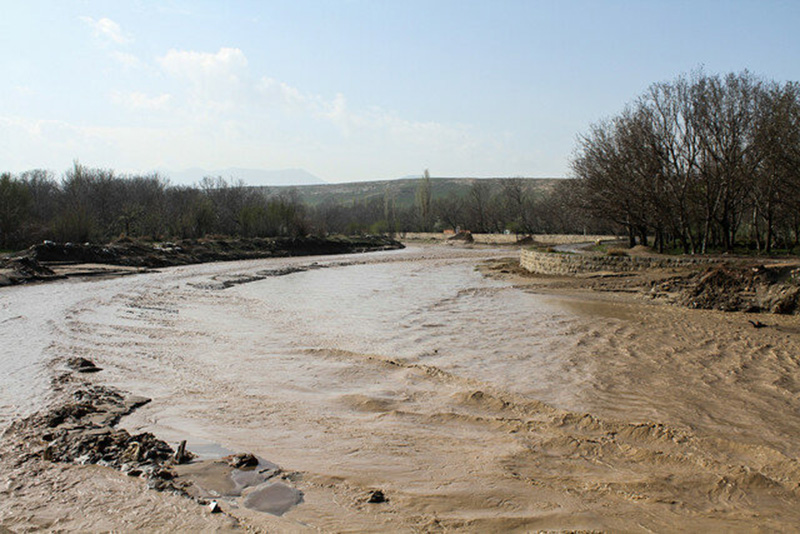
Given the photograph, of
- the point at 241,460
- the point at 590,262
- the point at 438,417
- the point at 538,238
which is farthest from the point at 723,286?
the point at 538,238

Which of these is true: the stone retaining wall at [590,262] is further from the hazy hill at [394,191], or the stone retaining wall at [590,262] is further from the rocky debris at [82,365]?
the hazy hill at [394,191]

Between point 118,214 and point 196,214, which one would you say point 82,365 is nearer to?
point 196,214

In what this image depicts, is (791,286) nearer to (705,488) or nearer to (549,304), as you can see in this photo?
(549,304)

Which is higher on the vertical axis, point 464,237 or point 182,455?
point 464,237

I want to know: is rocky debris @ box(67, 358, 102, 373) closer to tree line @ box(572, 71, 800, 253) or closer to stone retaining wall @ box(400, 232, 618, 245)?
tree line @ box(572, 71, 800, 253)

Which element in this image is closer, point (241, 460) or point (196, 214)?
point (241, 460)

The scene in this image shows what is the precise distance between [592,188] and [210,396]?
27.5 meters

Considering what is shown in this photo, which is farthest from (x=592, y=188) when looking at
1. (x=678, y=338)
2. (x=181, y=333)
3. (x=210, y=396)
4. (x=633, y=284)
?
(x=210, y=396)

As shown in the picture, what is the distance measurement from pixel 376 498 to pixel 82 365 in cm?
691

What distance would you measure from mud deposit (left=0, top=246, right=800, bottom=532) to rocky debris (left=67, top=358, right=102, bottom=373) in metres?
0.17

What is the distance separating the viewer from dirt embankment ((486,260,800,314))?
575 inches

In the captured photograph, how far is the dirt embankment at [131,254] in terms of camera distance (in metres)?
25.9

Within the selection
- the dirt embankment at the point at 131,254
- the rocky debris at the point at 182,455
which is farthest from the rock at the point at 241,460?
the dirt embankment at the point at 131,254

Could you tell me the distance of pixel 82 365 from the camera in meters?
9.34
